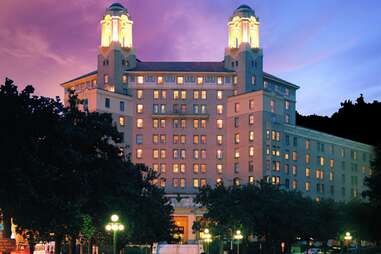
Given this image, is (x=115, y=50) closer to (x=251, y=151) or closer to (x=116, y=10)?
(x=116, y=10)

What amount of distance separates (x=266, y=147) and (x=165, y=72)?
3325cm

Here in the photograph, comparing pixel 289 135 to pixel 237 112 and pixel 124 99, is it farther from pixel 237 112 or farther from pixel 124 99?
pixel 124 99

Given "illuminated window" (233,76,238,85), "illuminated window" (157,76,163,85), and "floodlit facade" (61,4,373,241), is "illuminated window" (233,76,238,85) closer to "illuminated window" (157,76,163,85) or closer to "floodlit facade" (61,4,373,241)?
"floodlit facade" (61,4,373,241)

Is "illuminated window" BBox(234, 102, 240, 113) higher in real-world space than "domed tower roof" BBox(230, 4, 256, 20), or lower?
lower

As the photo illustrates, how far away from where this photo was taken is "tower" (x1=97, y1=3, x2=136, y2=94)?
18575cm

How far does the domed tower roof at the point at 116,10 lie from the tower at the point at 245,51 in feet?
92.4

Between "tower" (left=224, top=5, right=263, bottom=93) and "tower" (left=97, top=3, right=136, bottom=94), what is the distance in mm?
25475

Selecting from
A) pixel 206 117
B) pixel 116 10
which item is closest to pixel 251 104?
pixel 206 117


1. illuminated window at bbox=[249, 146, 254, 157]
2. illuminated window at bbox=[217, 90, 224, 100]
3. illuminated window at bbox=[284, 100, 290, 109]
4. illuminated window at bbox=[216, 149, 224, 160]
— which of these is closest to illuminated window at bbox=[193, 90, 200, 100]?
illuminated window at bbox=[217, 90, 224, 100]

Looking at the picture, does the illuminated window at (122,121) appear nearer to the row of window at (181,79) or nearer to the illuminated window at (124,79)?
the illuminated window at (124,79)

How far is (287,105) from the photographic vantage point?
19050cm

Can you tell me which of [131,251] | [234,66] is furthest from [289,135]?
[131,251]

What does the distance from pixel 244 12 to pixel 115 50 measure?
34.7 meters

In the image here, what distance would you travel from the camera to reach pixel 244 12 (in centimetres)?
19238
